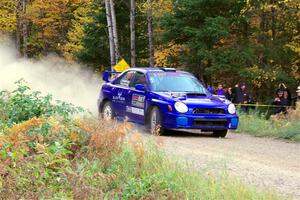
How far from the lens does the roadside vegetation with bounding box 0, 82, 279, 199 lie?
6.29m

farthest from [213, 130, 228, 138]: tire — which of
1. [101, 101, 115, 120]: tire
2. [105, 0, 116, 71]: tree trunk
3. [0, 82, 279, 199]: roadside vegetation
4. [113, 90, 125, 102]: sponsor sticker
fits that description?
[105, 0, 116, 71]: tree trunk

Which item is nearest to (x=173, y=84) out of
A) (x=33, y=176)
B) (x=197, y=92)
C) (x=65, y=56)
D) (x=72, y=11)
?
(x=197, y=92)

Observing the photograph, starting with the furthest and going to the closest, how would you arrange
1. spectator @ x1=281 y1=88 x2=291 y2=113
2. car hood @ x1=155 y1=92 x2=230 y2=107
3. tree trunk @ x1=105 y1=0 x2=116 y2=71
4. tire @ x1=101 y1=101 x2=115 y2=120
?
tree trunk @ x1=105 y1=0 x2=116 y2=71 < spectator @ x1=281 y1=88 x2=291 y2=113 < tire @ x1=101 y1=101 x2=115 y2=120 < car hood @ x1=155 y1=92 x2=230 y2=107

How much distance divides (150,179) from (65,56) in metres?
46.2

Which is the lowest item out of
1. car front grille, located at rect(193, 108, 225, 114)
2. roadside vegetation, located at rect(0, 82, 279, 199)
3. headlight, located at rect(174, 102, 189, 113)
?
car front grille, located at rect(193, 108, 225, 114)

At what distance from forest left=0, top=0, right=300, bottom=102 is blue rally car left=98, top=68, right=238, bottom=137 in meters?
11.7

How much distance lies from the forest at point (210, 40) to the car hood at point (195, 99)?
12138 millimetres

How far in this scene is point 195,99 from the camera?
15148 mm

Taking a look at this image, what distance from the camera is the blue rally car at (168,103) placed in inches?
580

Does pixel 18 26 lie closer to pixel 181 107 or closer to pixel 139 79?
pixel 139 79

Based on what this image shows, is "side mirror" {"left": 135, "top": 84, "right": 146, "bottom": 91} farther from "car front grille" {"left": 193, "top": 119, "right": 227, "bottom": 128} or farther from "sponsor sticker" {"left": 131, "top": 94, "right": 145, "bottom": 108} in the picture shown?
"car front grille" {"left": 193, "top": 119, "right": 227, "bottom": 128}

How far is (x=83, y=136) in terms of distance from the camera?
28.2ft

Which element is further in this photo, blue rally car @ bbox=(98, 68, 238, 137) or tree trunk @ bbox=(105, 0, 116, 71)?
tree trunk @ bbox=(105, 0, 116, 71)

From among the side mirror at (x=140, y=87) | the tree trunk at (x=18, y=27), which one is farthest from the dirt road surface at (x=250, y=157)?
the tree trunk at (x=18, y=27)
